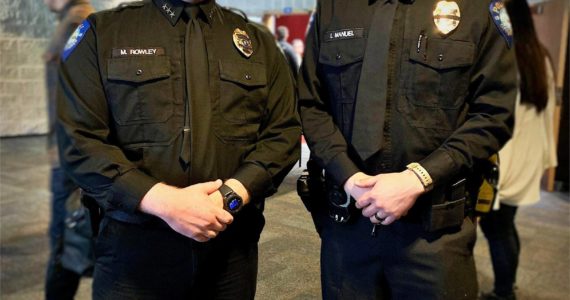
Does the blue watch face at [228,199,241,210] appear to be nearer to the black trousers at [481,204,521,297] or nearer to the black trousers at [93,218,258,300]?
the black trousers at [93,218,258,300]

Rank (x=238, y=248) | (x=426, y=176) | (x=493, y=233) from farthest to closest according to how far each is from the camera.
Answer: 1. (x=493, y=233)
2. (x=238, y=248)
3. (x=426, y=176)

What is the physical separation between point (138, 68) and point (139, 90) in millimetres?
47

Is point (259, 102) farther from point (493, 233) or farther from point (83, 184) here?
point (493, 233)

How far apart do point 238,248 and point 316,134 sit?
32 centimetres

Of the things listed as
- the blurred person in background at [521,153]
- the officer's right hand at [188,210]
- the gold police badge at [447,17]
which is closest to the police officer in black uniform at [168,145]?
the officer's right hand at [188,210]

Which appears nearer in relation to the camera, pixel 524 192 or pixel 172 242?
pixel 172 242

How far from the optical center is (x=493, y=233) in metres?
2.56

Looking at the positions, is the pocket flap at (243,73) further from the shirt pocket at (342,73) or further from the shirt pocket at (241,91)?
the shirt pocket at (342,73)

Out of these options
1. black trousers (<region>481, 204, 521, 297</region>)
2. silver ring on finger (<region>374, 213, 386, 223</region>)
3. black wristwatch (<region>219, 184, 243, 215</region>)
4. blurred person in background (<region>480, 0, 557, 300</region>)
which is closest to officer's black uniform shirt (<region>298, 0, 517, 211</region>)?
silver ring on finger (<region>374, 213, 386, 223</region>)

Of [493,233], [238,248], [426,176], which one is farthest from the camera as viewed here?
[493,233]

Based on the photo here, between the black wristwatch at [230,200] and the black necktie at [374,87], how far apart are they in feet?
0.97

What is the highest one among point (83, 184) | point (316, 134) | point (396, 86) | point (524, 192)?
point (396, 86)

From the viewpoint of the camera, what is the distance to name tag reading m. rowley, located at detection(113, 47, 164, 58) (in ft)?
3.78

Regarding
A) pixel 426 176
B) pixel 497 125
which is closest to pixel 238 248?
pixel 426 176
